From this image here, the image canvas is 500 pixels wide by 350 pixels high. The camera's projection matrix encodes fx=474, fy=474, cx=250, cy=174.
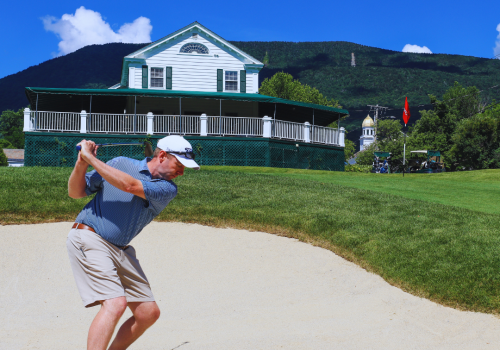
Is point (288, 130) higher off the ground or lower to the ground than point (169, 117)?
lower

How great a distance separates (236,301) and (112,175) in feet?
13.6

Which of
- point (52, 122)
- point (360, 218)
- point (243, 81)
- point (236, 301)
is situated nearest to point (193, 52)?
point (243, 81)

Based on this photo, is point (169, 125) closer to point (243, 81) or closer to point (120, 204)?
point (243, 81)

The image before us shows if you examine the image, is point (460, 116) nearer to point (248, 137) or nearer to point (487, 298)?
point (248, 137)

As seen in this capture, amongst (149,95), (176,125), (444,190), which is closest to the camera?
(444,190)

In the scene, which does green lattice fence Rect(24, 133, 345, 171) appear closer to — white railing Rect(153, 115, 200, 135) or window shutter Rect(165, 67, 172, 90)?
white railing Rect(153, 115, 200, 135)

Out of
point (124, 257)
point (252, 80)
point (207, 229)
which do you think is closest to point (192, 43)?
point (252, 80)

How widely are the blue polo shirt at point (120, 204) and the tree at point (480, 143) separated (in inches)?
1739

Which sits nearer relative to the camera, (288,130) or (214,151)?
(214,151)

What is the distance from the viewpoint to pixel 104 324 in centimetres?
363

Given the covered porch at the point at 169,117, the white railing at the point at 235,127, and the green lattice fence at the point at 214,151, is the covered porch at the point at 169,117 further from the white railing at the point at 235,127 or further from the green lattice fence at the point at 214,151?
the green lattice fence at the point at 214,151

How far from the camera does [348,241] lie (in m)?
9.04

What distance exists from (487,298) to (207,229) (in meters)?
5.54

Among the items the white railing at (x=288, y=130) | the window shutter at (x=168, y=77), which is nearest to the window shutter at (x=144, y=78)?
the window shutter at (x=168, y=77)
